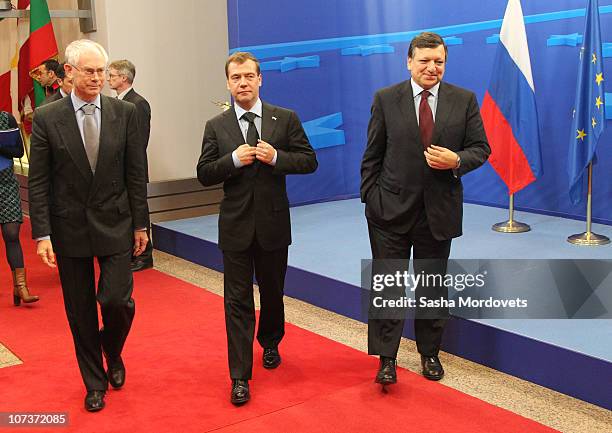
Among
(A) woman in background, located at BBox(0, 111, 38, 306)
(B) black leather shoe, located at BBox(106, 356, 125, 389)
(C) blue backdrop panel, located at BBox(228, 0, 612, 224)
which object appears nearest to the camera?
(B) black leather shoe, located at BBox(106, 356, 125, 389)

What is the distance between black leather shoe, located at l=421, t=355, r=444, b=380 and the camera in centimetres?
407

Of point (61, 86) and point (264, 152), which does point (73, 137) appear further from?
point (61, 86)

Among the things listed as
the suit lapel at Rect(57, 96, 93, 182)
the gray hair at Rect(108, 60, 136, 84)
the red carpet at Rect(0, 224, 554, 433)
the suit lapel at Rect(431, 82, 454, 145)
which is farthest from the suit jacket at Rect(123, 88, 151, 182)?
the suit lapel at Rect(431, 82, 454, 145)

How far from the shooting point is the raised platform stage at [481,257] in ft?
12.7

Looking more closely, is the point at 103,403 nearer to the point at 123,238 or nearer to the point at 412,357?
the point at 123,238

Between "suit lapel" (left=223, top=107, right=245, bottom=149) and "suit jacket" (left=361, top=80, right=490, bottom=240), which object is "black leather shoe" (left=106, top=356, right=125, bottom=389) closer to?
"suit lapel" (left=223, top=107, right=245, bottom=149)

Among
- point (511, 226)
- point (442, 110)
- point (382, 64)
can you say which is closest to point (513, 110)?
point (511, 226)

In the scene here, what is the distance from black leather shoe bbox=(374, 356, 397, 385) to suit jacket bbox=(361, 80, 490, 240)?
0.62 m

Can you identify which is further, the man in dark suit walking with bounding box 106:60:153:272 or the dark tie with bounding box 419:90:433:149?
the man in dark suit walking with bounding box 106:60:153:272

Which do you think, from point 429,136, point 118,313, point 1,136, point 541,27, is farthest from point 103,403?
point 541,27

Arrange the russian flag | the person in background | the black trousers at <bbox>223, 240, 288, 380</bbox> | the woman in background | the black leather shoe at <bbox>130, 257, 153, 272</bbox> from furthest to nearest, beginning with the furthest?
the black leather shoe at <bbox>130, 257, 153, 272</bbox>
the russian flag
the person in background
the woman in background
the black trousers at <bbox>223, 240, 288, 380</bbox>

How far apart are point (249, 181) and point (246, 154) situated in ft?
0.57

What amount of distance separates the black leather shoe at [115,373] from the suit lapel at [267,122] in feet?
4.29

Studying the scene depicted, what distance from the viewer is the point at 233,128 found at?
391cm
